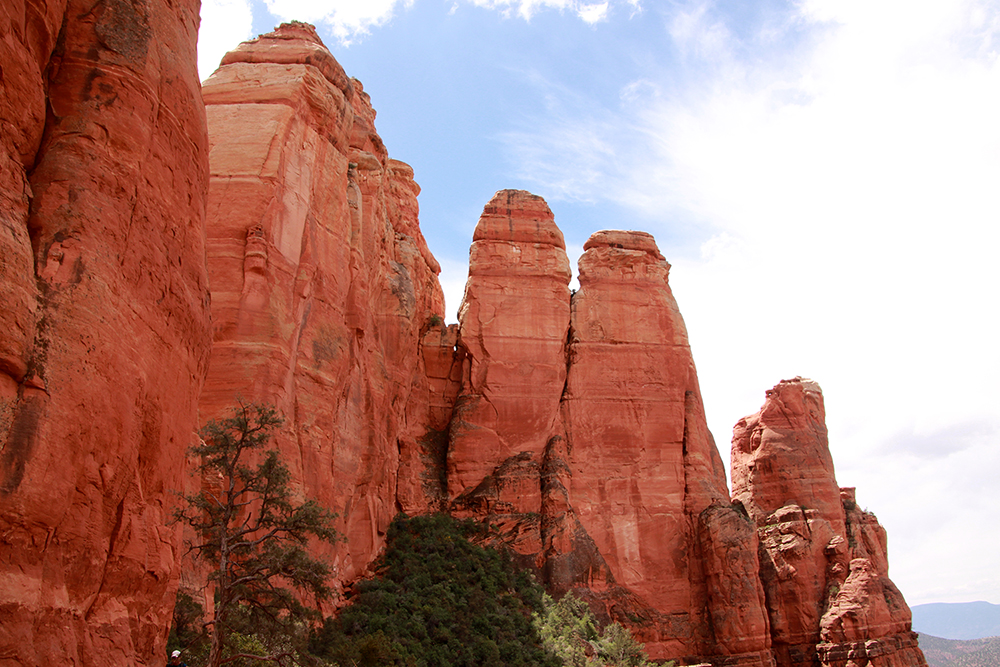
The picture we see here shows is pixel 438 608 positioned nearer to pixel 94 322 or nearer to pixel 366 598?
pixel 366 598

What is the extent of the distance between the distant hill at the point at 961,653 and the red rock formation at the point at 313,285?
121850 mm

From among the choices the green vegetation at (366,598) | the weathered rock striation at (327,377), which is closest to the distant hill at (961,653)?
the weathered rock striation at (327,377)

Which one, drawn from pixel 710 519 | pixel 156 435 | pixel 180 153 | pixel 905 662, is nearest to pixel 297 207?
pixel 180 153

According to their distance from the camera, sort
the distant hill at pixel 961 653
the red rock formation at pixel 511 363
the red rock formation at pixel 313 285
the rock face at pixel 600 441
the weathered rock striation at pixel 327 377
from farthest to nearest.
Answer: the distant hill at pixel 961 653
the red rock formation at pixel 511 363
the rock face at pixel 600 441
the red rock formation at pixel 313 285
the weathered rock striation at pixel 327 377

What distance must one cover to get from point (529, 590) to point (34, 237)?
1065 inches

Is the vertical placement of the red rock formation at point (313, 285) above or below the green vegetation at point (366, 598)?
above

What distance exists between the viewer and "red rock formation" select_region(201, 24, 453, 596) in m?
25.1

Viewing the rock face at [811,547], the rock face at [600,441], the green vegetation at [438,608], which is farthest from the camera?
the rock face at [811,547]

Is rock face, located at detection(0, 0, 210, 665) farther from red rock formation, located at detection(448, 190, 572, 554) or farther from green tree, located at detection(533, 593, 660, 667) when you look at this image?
red rock formation, located at detection(448, 190, 572, 554)

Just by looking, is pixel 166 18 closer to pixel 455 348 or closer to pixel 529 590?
pixel 529 590

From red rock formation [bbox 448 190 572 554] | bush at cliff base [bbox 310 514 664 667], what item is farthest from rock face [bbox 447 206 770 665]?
bush at cliff base [bbox 310 514 664 667]

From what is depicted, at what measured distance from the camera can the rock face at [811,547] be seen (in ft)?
139

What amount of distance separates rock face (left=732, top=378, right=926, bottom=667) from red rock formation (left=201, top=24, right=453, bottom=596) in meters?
19.8

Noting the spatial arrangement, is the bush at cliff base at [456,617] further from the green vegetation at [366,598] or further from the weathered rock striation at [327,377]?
the weathered rock striation at [327,377]
